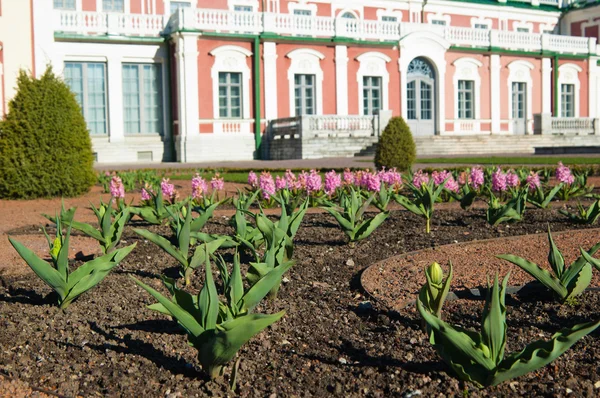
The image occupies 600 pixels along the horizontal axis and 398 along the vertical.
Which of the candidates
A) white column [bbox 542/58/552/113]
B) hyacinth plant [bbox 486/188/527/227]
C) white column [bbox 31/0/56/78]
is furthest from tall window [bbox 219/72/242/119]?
hyacinth plant [bbox 486/188/527/227]

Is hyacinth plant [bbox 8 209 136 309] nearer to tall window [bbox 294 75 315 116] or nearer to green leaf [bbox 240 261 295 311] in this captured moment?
green leaf [bbox 240 261 295 311]

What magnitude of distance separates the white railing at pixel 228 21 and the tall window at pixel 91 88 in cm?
359

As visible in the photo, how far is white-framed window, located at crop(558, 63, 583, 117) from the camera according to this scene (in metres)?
31.8

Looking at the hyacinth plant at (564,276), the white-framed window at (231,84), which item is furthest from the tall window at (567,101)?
the hyacinth plant at (564,276)

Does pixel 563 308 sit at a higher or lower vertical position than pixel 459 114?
lower

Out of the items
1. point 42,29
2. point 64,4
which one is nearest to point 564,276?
point 42,29

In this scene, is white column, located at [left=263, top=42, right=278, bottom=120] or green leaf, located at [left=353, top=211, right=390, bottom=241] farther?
white column, located at [left=263, top=42, right=278, bottom=120]

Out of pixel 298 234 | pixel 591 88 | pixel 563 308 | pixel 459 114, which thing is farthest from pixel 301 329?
pixel 591 88

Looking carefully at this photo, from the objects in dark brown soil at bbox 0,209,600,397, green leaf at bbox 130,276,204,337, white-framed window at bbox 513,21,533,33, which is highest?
white-framed window at bbox 513,21,533,33

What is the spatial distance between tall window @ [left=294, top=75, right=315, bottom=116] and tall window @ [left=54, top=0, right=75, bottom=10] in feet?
26.3

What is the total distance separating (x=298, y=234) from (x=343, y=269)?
139 cm

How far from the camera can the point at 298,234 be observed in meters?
6.36

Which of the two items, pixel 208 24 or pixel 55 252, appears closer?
pixel 55 252

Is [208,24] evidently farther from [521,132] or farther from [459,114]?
[521,132]
